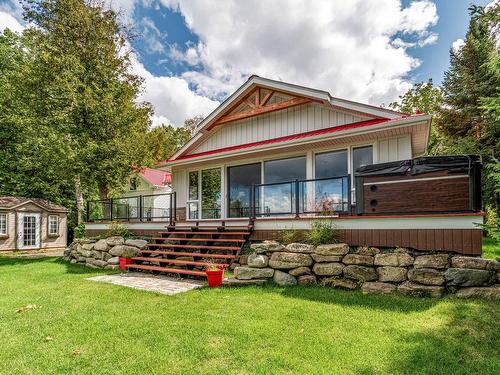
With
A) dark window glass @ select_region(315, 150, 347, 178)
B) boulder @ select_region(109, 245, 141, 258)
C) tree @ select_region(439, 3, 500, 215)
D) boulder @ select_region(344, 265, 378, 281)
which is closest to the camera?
boulder @ select_region(344, 265, 378, 281)

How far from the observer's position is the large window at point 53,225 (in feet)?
63.5

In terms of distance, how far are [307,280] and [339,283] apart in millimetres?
613

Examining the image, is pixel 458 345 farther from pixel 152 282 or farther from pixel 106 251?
pixel 106 251

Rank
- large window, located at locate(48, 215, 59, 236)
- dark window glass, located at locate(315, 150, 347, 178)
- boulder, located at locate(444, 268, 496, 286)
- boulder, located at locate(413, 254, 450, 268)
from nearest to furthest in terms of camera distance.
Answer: boulder, located at locate(444, 268, 496, 286), boulder, located at locate(413, 254, 450, 268), dark window glass, located at locate(315, 150, 347, 178), large window, located at locate(48, 215, 59, 236)

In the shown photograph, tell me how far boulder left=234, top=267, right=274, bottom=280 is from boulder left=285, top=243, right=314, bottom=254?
1.86ft

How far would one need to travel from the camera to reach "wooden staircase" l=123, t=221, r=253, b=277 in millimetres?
7027

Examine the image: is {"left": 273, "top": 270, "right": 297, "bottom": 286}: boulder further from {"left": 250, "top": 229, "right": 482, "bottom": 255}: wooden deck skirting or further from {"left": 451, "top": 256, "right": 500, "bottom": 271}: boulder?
{"left": 451, "top": 256, "right": 500, "bottom": 271}: boulder

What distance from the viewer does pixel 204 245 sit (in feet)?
25.9

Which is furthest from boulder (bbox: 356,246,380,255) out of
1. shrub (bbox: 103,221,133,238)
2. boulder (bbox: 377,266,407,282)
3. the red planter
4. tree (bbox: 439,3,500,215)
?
tree (bbox: 439,3,500,215)

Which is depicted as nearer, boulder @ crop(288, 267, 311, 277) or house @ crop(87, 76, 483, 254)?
house @ crop(87, 76, 483, 254)

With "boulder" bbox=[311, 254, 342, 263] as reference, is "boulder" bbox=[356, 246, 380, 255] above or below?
above

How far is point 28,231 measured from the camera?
18.1m

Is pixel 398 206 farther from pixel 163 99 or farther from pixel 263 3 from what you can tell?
pixel 163 99

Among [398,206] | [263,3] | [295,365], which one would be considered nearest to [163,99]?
[263,3]
